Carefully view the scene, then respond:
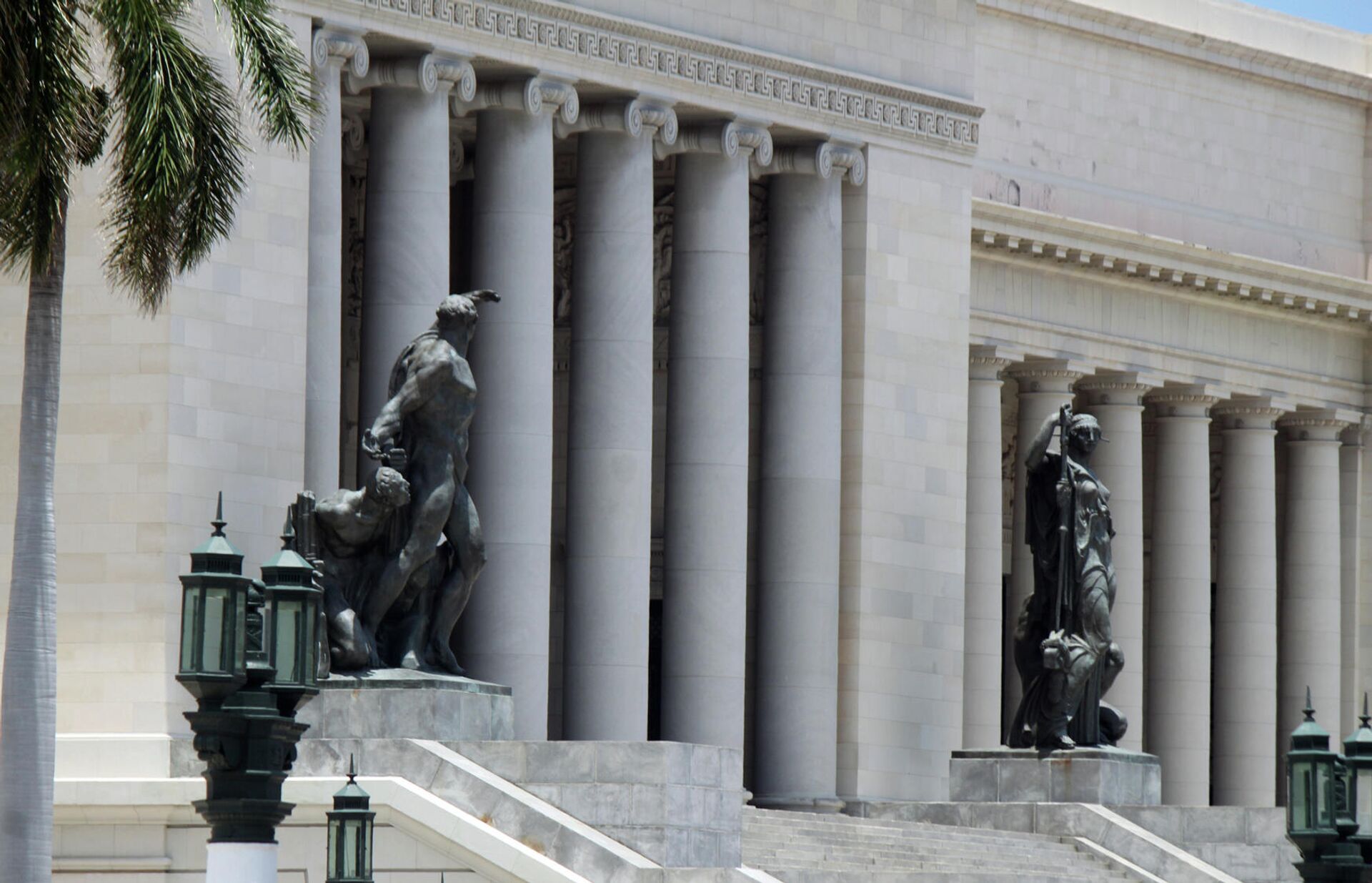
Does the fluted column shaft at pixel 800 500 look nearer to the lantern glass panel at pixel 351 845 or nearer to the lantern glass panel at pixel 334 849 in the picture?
the lantern glass panel at pixel 334 849

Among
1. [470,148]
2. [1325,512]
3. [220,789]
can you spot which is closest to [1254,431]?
[1325,512]

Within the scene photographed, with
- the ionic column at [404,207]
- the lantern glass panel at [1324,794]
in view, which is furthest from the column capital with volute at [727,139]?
the lantern glass panel at [1324,794]

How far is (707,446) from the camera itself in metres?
50.8

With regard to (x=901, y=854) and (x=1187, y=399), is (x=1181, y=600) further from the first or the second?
(x=901, y=854)

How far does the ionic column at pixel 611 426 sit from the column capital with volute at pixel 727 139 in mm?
1115

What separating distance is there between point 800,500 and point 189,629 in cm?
2671

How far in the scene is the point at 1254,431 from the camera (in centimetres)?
6631

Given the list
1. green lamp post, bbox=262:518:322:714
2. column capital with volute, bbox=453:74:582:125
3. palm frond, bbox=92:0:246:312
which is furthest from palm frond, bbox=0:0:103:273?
column capital with volute, bbox=453:74:582:125

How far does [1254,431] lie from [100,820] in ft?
109

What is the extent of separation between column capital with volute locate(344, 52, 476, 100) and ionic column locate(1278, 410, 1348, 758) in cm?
2643

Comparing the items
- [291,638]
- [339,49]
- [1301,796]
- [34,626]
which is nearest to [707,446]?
[339,49]

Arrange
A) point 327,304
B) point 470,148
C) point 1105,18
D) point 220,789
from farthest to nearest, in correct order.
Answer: point 1105,18 < point 470,148 < point 327,304 < point 220,789

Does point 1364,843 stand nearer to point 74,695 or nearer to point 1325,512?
point 74,695

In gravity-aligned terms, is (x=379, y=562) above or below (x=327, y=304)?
below
